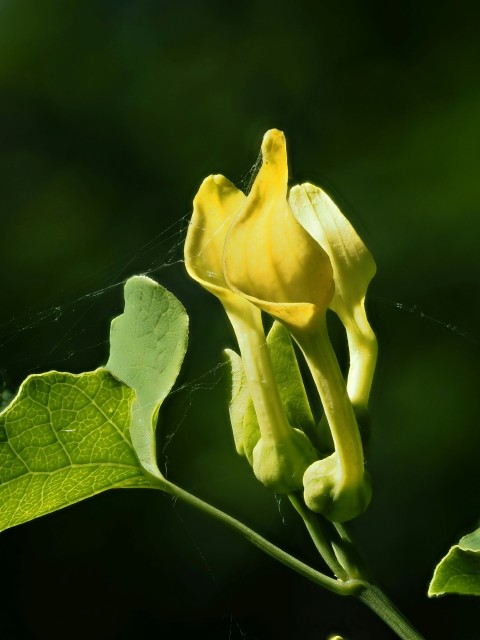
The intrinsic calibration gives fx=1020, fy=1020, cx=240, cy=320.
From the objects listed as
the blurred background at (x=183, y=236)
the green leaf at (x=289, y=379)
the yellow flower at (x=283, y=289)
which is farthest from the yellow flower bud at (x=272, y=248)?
the blurred background at (x=183, y=236)

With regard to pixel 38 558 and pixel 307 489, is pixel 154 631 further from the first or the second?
pixel 307 489

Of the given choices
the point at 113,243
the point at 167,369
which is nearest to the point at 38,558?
the point at 113,243

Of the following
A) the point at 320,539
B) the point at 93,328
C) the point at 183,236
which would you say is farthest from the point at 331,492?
the point at 183,236

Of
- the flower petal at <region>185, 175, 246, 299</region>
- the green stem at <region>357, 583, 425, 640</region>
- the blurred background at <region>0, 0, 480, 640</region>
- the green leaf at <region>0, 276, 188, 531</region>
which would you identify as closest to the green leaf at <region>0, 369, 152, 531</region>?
the green leaf at <region>0, 276, 188, 531</region>

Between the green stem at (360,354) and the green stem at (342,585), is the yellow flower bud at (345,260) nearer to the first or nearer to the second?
the green stem at (360,354)

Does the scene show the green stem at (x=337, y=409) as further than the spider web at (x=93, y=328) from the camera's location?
No

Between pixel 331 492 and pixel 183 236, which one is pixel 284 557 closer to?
pixel 331 492

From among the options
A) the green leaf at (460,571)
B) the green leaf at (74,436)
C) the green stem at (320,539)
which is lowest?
the green leaf at (460,571)

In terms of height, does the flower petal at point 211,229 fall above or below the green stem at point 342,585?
above
